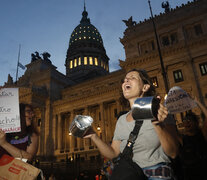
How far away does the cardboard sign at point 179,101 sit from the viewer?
15.7 ft

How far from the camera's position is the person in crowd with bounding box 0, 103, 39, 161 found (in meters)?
3.15

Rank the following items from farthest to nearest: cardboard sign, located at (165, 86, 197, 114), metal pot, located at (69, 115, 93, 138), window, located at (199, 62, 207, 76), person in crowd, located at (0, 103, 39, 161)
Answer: window, located at (199, 62, 207, 76), cardboard sign, located at (165, 86, 197, 114), person in crowd, located at (0, 103, 39, 161), metal pot, located at (69, 115, 93, 138)

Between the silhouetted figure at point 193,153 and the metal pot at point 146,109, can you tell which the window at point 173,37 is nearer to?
the silhouetted figure at point 193,153

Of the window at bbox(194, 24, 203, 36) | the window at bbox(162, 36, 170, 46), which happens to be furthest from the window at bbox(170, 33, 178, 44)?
the window at bbox(194, 24, 203, 36)

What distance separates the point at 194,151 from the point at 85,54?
71751mm

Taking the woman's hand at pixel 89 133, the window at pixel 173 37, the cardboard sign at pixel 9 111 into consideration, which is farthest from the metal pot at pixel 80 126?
Answer: the window at pixel 173 37

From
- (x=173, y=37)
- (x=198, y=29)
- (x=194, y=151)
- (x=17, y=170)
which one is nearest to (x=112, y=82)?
(x=173, y=37)

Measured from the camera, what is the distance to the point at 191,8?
2645 centimetres

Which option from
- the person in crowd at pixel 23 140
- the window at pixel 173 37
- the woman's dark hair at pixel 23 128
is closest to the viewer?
the person in crowd at pixel 23 140

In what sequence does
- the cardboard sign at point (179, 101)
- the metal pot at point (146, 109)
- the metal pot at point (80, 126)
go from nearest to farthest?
the metal pot at point (146, 109), the metal pot at point (80, 126), the cardboard sign at point (179, 101)

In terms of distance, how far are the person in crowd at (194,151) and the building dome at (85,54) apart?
62.2 meters

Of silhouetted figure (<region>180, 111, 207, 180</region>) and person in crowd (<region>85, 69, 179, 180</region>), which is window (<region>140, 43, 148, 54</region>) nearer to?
silhouetted figure (<region>180, 111, 207, 180</region>)

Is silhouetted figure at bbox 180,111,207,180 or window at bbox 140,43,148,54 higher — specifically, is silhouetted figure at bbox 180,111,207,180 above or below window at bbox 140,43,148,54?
below

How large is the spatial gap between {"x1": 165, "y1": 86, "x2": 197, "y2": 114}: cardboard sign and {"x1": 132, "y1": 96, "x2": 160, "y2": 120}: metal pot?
3679 millimetres
